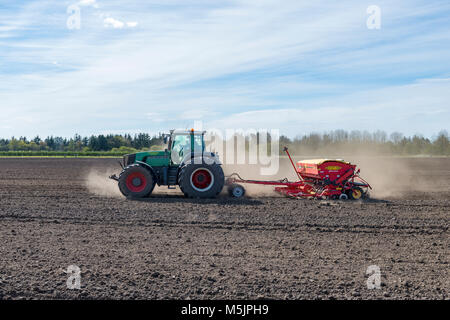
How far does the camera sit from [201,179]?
44.1 ft

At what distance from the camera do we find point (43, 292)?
5379mm

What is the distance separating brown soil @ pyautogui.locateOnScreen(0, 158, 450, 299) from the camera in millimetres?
5539

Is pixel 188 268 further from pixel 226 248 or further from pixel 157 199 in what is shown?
pixel 157 199

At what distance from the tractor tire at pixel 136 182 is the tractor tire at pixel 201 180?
105 centimetres

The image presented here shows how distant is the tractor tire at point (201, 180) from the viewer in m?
13.2

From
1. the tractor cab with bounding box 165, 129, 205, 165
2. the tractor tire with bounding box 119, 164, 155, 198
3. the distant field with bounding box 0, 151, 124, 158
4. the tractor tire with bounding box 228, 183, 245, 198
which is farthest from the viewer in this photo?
the distant field with bounding box 0, 151, 124, 158

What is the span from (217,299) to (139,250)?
2.64 meters

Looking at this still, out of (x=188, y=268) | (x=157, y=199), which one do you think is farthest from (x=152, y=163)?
(x=188, y=268)

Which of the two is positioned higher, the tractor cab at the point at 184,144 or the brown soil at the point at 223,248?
the tractor cab at the point at 184,144
